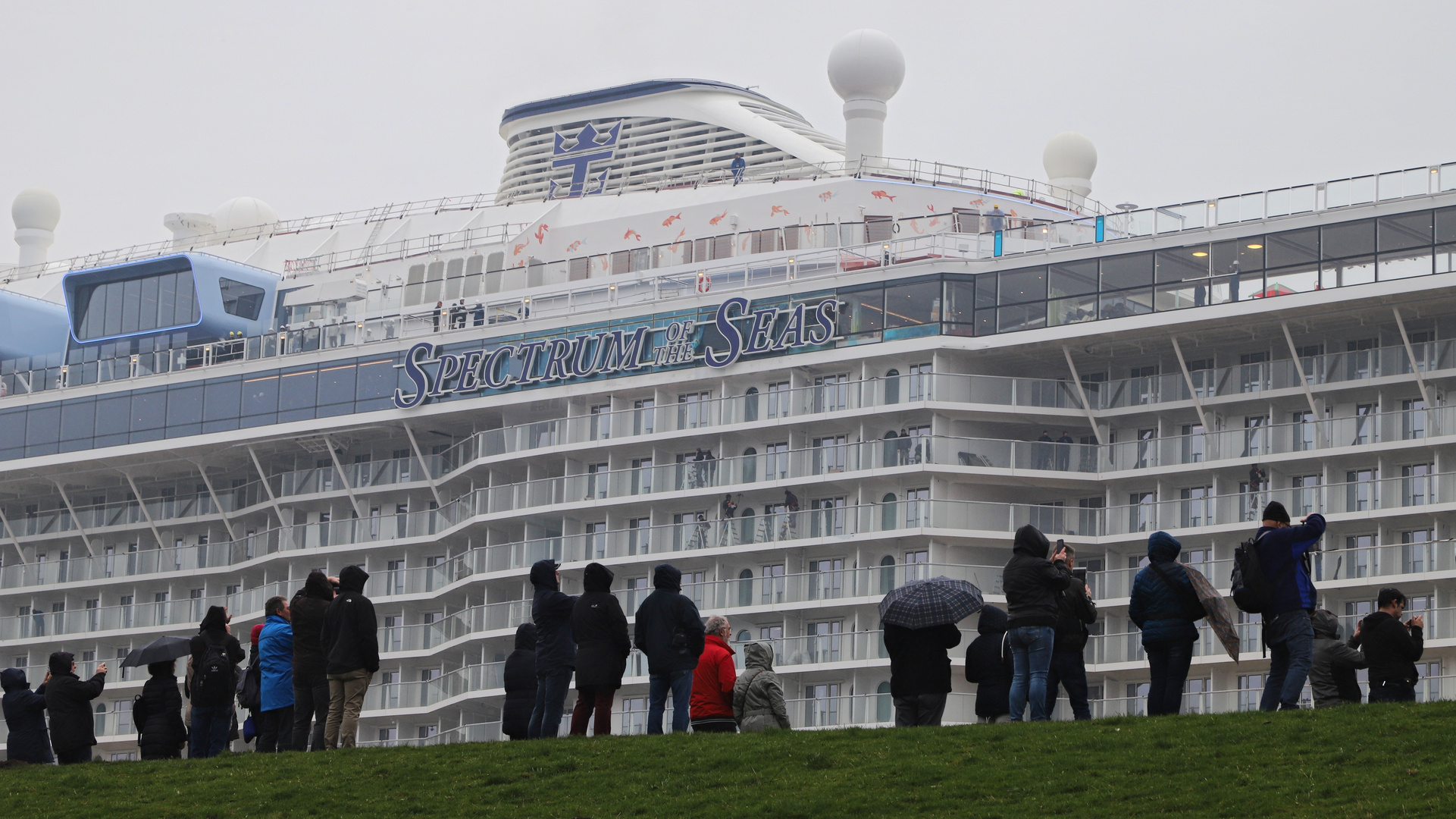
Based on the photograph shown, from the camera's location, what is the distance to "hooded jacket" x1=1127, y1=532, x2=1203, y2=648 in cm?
2230

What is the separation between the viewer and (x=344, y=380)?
6028 cm

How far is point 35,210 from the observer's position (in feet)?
266

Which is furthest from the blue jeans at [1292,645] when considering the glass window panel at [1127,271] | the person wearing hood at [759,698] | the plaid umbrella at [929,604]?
the glass window panel at [1127,271]

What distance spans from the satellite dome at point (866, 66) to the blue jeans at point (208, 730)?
127ft

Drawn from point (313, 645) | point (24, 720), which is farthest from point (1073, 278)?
point (24, 720)

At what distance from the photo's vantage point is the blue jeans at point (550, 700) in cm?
2448

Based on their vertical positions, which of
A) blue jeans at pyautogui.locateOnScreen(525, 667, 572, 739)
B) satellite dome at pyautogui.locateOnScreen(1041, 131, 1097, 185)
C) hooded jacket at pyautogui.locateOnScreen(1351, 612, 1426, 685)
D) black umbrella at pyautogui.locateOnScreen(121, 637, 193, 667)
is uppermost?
satellite dome at pyautogui.locateOnScreen(1041, 131, 1097, 185)

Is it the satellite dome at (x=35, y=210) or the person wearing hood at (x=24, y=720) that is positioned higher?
the satellite dome at (x=35, y=210)

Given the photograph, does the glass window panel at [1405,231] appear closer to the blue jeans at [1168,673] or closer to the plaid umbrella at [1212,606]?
the blue jeans at [1168,673]

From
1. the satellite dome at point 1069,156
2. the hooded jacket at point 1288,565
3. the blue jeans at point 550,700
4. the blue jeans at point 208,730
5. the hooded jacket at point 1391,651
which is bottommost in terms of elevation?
the blue jeans at point 208,730

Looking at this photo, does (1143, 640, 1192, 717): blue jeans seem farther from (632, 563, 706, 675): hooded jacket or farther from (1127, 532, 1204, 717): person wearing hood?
(632, 563, 706, 675): hooded jacket

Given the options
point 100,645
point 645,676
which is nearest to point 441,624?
point 645,676

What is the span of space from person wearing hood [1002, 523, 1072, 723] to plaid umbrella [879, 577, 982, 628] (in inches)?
25.6

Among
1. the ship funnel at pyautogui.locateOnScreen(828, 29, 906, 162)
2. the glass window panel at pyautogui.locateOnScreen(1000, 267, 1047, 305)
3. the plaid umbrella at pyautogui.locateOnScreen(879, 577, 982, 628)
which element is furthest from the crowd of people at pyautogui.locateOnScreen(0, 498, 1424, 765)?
the ship funnel at pyautogui.locateOnScreen(828, 29, 906, 162)
